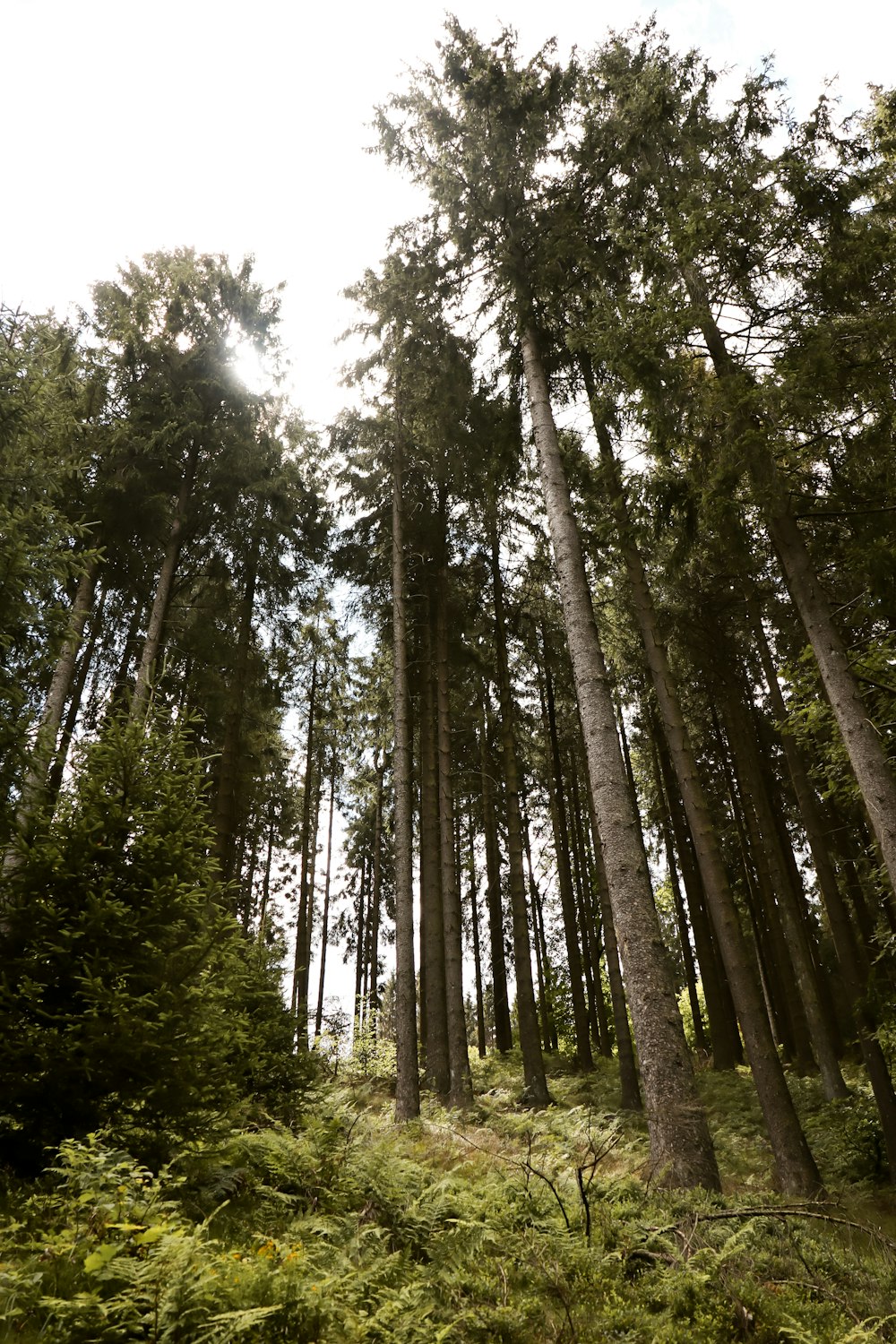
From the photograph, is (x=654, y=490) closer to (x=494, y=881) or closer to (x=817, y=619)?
(x=817, y=619)

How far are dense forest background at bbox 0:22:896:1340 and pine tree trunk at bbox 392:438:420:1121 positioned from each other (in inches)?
3.4

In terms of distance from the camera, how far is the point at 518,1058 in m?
19.4

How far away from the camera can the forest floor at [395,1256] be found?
9.49ft

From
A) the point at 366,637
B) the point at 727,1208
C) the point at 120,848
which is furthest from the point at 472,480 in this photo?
the point at 727,1208

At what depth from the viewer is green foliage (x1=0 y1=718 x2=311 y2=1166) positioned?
14.8 feet

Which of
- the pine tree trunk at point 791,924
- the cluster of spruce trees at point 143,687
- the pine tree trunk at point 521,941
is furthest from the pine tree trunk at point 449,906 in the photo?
the pine tree trunk at point 791,924

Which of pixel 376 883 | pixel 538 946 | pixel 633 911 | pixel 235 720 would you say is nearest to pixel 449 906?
pixel 235 720

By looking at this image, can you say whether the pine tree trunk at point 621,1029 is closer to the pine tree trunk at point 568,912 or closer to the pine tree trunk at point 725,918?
the pine tree trunk at point 568,912

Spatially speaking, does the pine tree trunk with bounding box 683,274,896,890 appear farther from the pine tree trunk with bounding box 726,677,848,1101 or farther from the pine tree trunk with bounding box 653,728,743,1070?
the pine tree trunk with bounding box 653,728,743,1070

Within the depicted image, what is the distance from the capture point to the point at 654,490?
382 inches

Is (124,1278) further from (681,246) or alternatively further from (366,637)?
(366,637)

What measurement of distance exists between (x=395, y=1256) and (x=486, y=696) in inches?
610

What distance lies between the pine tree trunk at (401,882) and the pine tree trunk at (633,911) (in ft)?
17.3

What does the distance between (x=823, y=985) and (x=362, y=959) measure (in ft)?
57.8
